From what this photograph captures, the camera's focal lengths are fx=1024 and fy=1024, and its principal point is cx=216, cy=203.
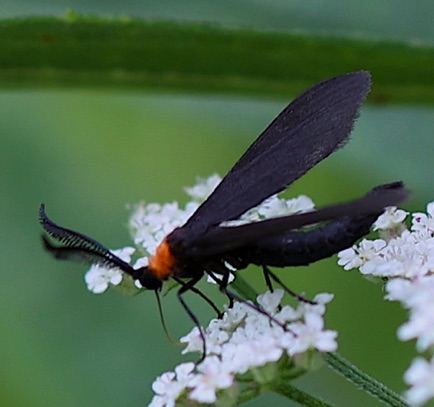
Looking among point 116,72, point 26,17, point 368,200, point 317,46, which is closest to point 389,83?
point 317,46

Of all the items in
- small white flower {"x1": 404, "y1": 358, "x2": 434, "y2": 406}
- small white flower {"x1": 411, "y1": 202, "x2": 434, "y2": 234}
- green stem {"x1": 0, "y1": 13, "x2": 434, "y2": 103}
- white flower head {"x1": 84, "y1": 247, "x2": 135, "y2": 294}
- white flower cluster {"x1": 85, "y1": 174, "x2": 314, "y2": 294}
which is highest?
green stem {"x1": 0, "y1": 13, "x2": 434, "y2": 103}

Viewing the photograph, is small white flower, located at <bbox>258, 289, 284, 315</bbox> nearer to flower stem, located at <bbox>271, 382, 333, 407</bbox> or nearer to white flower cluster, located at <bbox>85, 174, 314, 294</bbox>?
flower stem, located at <bbox>271, 382, 333, 407</bbox>

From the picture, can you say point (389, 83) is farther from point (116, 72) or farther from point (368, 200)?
point (368, 200)

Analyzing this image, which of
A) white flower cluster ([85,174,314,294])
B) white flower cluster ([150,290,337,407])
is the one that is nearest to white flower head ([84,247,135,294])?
white flower cluster ([85,174,314,294])

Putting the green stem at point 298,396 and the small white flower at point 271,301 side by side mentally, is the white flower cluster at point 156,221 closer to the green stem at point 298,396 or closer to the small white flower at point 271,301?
the small white flower at point 271,301

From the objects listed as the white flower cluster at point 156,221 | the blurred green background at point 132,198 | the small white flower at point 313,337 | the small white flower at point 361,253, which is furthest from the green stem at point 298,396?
the blurred green background at point 132,198
